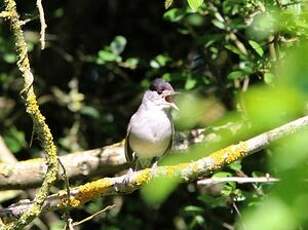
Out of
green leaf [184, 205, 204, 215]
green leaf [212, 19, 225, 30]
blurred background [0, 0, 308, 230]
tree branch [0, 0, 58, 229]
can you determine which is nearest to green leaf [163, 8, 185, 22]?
blurred background [0, 0, 308, 230]

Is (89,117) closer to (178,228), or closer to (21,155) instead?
(21,155)

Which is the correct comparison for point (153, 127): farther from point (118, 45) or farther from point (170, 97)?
point (118, 45)

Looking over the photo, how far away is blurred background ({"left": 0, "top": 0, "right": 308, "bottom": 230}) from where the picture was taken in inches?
152

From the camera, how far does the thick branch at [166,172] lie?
8.34 ft

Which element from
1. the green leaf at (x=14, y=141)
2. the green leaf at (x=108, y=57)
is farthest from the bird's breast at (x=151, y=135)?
the green leaf at (x=14, y=141)

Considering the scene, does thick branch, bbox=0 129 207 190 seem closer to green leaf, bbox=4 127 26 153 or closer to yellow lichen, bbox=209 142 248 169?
green leaf, bbox=4 127 26 153

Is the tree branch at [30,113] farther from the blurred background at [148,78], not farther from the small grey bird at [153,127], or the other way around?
the small grey bird at [153,127]

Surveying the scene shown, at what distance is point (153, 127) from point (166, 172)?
1.88 metres

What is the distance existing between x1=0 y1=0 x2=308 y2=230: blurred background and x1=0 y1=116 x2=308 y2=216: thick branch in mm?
589

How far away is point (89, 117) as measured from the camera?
214 inches

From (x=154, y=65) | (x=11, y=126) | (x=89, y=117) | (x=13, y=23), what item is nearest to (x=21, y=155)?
(x=11, y=126)

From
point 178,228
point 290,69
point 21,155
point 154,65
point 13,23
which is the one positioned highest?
point 290,69

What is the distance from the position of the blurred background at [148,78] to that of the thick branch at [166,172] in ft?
1.93

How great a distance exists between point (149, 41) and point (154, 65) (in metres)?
1.26
